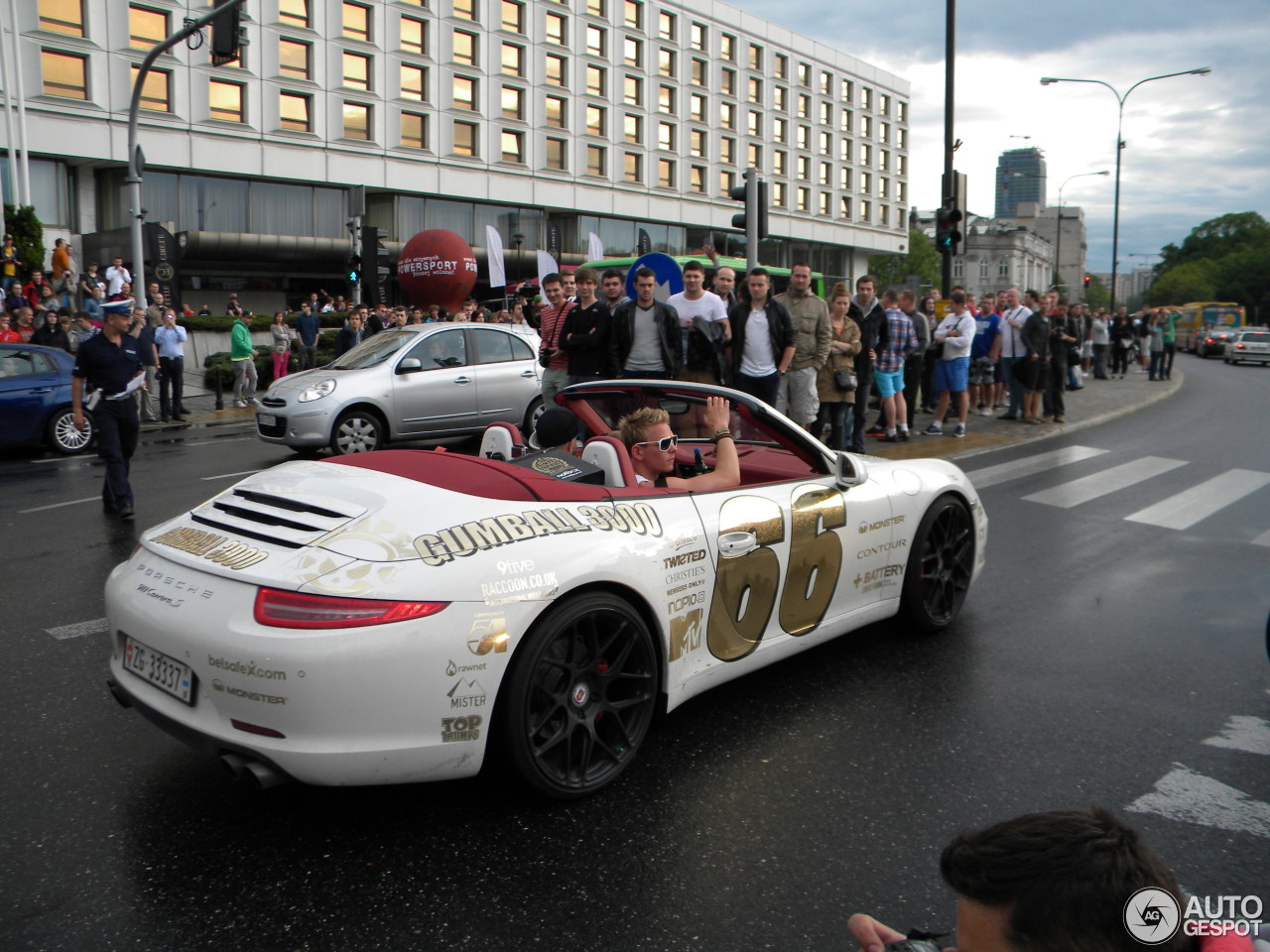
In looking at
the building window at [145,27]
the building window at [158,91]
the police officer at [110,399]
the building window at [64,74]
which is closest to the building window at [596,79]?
the building window at [145,27]

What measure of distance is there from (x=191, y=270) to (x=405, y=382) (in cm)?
3450

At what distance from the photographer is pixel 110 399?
27.3 feet

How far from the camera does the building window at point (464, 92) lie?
47.2 meters

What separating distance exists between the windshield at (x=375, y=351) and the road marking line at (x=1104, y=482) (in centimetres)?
730

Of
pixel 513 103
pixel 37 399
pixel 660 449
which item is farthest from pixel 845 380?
pixel 513 103

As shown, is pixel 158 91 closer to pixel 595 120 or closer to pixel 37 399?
pixel 595 120

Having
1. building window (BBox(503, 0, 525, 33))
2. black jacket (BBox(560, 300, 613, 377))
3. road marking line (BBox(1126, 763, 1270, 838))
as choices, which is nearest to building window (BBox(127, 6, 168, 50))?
building window (BBox(503, 0, 525, 33))

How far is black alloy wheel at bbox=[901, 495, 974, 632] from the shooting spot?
4.98m

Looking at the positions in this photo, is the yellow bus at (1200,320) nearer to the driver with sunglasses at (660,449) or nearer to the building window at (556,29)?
the building window at (556,29)

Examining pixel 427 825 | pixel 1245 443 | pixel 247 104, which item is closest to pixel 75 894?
pixel 427 825

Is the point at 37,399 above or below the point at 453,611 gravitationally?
above

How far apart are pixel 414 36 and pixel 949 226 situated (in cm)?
3764

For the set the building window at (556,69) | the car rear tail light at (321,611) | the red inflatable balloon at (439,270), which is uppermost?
the building window at (556,69)

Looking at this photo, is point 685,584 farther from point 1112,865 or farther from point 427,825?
point 1112,865
